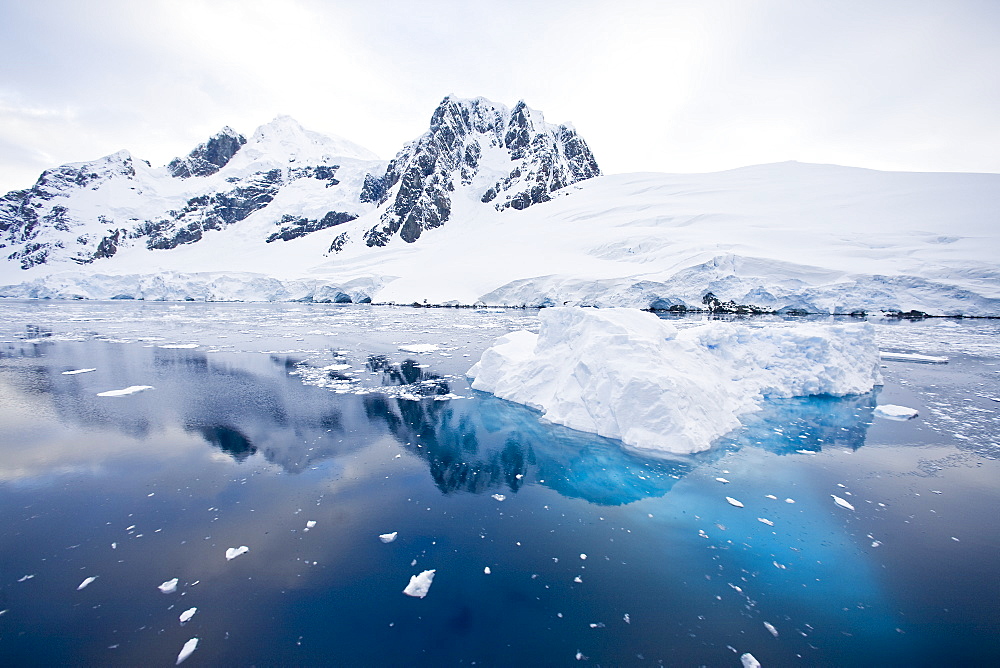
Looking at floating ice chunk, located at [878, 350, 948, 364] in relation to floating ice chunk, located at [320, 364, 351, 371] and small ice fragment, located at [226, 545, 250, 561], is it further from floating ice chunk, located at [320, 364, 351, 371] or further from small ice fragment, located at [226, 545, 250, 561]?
small ice fragment, located at [226, 545, 250, 561]

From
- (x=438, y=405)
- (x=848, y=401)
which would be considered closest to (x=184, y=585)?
(x=438, y=405)

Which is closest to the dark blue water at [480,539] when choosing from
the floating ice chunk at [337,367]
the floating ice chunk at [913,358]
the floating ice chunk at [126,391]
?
the floating ice chunk at [126,391]

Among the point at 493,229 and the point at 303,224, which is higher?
the point at 303,224

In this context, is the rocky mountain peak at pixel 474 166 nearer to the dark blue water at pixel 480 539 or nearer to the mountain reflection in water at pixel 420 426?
the mountain reflection in water at pixel 420 426

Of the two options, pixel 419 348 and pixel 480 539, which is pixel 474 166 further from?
pixel 480 539

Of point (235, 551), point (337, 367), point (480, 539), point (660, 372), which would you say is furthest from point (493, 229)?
point (235, 551)

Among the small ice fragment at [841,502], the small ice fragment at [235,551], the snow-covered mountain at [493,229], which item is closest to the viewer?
the small ice fragment at [235,551]

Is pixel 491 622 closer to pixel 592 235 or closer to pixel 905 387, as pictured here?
pixel 905 387
